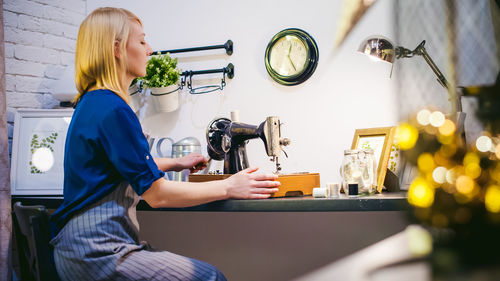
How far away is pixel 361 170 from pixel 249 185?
1.45 feet

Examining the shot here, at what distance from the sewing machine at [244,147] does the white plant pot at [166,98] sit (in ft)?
1.74

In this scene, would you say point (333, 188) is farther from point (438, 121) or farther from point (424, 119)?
point (438, 121)

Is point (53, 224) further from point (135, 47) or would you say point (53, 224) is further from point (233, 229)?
point (233, 229)

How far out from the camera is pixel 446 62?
158 centimetres

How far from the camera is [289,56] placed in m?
1.98

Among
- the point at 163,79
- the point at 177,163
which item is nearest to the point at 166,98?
the point at 163,79

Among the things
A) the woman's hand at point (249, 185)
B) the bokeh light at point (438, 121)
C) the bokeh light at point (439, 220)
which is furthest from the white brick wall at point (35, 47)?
the bokeh light at point (439, 220)

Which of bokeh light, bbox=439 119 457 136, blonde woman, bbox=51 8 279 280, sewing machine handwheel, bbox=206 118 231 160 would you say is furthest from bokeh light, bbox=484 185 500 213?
sewing machine handwheel, bbox=206 118 231 160

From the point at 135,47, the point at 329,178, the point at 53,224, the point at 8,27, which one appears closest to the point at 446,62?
the point at 329,178

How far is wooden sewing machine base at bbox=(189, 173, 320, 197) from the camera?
1440 millimetres

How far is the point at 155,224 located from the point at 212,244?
373 millimetres

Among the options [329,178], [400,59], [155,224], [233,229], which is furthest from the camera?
[155,224]

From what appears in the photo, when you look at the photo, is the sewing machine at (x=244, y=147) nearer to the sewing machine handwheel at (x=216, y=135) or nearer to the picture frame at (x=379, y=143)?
A: the sewing machine handwheel at (x=216, y=135)

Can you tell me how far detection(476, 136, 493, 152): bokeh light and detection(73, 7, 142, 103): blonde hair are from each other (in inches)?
41.6
